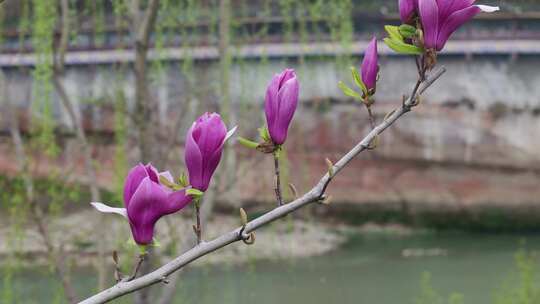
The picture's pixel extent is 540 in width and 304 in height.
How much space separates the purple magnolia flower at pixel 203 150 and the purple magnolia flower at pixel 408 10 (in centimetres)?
21

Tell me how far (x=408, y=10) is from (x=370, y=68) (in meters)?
0.07

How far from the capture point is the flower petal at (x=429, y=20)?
0.80m

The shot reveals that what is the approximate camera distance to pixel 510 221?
1151cm

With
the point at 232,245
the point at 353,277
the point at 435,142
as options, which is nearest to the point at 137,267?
the point at 353,277

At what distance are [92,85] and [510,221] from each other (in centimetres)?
598

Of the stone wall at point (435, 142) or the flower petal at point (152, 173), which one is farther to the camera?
the stone wall at point (435, 142)

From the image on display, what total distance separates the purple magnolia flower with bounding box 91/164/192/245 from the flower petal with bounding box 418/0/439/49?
0.28 m

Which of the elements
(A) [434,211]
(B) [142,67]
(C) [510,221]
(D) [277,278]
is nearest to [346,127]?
(A) [434,211]

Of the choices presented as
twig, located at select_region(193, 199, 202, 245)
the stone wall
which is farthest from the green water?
twig, located at select_region(193, 199, 202, 245)

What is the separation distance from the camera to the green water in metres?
8.04

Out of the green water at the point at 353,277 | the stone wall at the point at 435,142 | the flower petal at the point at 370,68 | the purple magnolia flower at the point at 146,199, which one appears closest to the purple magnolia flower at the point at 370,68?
the flower petal at the point at 370,68

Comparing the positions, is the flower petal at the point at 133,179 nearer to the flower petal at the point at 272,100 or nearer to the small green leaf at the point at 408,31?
the flower petal at the point at 272,100

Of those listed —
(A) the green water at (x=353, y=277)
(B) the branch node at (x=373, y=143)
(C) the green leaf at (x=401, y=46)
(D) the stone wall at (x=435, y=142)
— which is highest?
(C) the green leaf at (x=401, y=46)

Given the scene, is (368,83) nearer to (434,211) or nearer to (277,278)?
(277,278)
